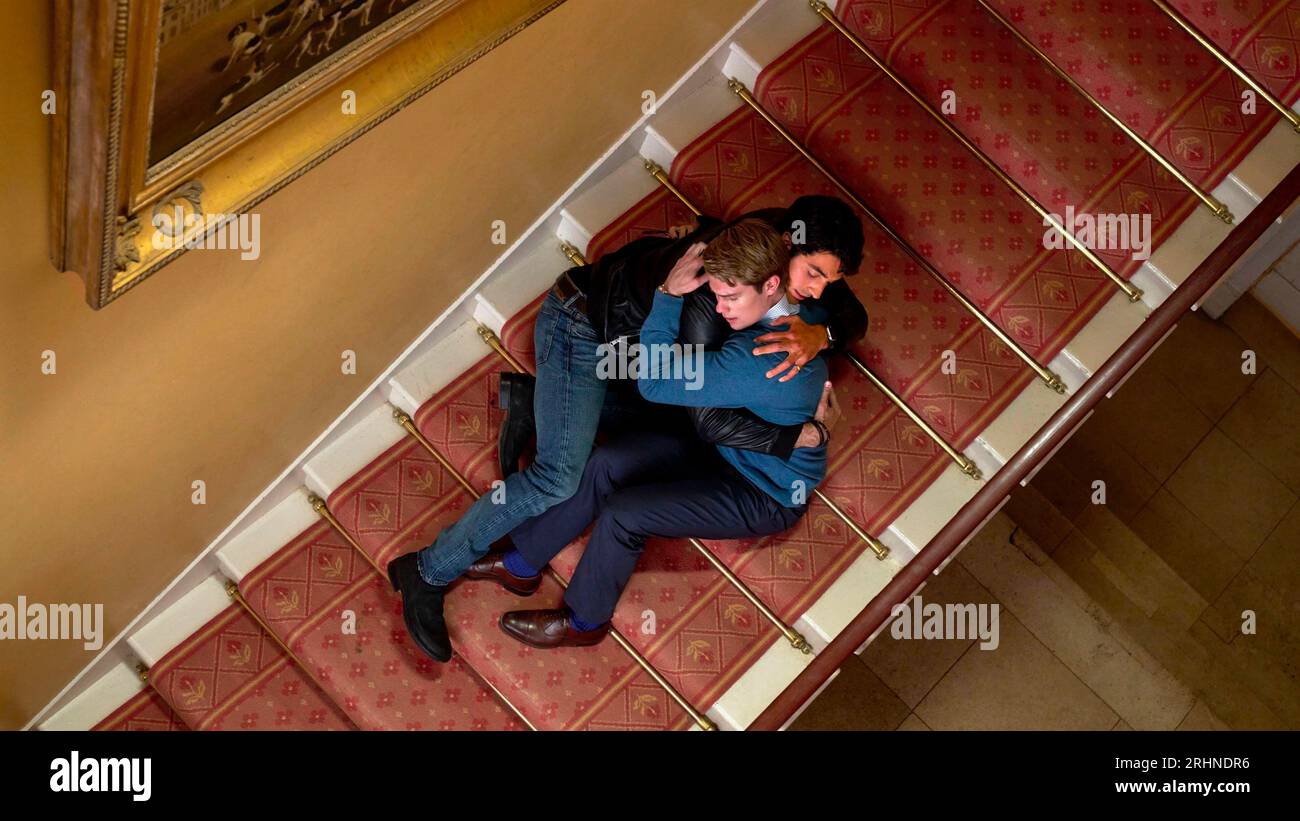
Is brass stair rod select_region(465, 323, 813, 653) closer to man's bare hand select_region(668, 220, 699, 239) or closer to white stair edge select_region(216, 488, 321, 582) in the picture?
man's bare hand select_region(668, 220, 699, 239)

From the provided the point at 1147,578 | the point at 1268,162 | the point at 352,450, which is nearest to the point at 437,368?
the point at 352,450

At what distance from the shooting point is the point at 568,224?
4238mm

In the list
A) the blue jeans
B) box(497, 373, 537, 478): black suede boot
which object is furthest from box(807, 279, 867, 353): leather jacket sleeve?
box(497, 373, 537, 478): black suede boot

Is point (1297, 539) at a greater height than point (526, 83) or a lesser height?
lesser

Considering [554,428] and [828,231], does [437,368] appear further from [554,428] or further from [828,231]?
[828,231]

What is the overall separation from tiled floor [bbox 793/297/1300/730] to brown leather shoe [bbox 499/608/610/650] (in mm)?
1715

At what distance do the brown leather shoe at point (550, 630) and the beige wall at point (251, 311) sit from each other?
0.92 meters

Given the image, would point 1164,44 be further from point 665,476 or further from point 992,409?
point 665,476

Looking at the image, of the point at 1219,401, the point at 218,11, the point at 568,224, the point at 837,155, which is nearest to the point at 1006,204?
the point at 837,155

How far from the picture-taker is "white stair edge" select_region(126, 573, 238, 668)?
4.00 metres

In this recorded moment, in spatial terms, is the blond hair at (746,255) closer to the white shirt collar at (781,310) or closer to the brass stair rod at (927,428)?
the white shirt collar at (781,310)

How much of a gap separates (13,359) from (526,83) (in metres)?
1.69

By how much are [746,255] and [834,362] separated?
985mm

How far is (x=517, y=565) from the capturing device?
12.6 feet
